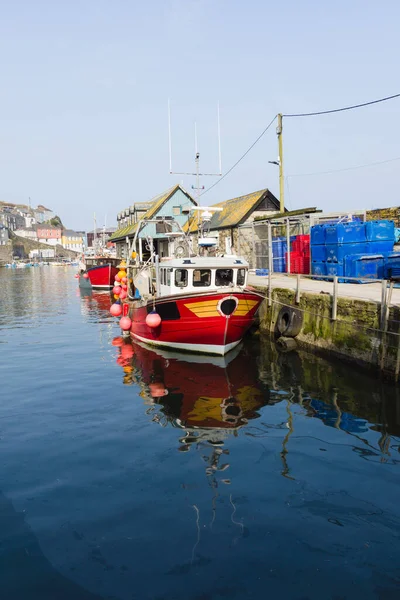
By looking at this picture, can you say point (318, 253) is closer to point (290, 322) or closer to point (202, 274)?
point (290, 322)

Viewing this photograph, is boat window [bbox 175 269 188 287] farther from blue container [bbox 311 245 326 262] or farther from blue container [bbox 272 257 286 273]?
blue container [bbox 272 257 286 273]

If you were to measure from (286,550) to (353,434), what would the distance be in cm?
374

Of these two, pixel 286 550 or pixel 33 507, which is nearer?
pixel 286 550

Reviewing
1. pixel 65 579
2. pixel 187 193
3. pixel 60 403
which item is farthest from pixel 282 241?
pixel 187 193

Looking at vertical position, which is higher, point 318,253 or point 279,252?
point 279,252

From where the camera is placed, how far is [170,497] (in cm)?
632

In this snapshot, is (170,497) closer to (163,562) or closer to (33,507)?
(163,562)

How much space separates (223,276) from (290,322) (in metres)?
2.82

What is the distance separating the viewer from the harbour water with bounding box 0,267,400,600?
4.76 meters

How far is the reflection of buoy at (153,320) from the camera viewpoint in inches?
599

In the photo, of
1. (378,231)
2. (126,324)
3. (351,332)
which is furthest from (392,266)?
(126,324)

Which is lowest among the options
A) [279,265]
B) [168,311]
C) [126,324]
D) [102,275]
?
[126,324]

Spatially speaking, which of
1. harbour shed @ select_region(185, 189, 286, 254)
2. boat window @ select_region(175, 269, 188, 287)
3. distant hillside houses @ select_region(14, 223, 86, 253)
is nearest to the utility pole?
harbour shed @ select_region(185, 189, 286, 254)

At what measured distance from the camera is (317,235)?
62.8 ft
